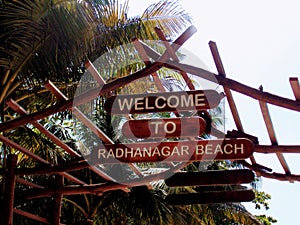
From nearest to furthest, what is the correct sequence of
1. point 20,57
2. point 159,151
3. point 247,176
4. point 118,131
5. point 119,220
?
point 159,151
point 247,176
point 20,57
point 118,131
point 119,220

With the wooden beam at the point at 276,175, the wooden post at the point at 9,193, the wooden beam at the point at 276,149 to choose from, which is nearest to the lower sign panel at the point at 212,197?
the wooden beam at the point at 276,149

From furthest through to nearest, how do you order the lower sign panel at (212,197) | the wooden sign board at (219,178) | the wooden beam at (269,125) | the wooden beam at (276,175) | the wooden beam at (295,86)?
1. the wooden beam at (276,175)
2. the lower sign panel at (212,197)
3. the wooden sign board at (219,178)
4. the wooden beam at (269,125)
5. the wooden beam at (295,86)

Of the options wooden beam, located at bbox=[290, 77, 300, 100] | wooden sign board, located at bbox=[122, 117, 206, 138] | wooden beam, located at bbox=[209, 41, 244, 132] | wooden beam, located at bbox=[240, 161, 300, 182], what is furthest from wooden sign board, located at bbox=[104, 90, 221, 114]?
wooden beam, located at bbox=[240, 161, 300, 182]

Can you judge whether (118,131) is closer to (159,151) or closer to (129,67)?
(129,67)

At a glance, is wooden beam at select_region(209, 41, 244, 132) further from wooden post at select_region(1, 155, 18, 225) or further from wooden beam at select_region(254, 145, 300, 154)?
wooden post at select_region(1, 155, 18, 225)

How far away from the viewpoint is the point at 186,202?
415 centimetres

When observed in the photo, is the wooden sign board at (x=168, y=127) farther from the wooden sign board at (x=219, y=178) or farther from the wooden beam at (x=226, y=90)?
the wooden sign board at (x=219, y=178)

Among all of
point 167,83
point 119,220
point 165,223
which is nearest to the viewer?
point 167,83

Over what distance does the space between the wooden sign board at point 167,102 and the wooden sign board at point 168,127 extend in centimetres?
9

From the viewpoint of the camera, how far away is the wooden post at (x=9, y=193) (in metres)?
5.21

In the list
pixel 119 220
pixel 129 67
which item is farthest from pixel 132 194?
pixel 129 67

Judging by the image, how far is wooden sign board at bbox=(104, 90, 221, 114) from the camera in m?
3.20

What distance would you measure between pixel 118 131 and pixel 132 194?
1096 mm

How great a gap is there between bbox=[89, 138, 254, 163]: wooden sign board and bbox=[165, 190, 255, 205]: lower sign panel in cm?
77
